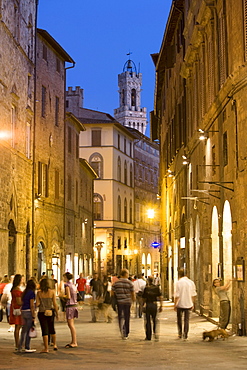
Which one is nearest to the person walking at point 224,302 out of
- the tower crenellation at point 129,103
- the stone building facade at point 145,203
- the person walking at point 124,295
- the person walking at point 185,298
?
the person walking at point 185,298

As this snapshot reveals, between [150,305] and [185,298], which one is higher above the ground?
[185,298]

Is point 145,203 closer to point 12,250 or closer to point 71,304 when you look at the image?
point 12,250

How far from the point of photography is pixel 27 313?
1464cm

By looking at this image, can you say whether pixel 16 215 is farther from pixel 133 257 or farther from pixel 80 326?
pixel 133 257

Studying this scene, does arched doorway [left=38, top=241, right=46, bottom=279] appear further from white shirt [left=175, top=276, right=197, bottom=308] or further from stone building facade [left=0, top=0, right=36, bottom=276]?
white shirt [left=175, top=276, right=197, bottom=308]

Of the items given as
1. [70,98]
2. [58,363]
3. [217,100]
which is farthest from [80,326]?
[70,98]

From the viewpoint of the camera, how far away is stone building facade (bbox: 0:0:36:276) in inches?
→ 1242

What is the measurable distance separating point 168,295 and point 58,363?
30.4m

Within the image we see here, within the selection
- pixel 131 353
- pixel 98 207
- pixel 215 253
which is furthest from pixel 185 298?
pixel 98 207

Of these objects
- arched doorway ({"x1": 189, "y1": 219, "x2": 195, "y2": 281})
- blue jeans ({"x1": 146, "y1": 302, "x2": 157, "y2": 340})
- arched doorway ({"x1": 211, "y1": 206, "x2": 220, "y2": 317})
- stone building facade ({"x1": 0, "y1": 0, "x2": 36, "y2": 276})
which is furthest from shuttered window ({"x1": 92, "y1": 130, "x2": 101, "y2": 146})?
blue jeans ({"x1": 146, "y1": 302, "x2": 157, "y2": 340})

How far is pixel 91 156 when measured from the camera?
230 feet

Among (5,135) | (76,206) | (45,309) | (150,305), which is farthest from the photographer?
(76,206)

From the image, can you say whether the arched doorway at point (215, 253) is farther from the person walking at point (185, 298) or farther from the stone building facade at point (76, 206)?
the stone building facade at point (76, 206)

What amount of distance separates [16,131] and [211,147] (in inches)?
532
